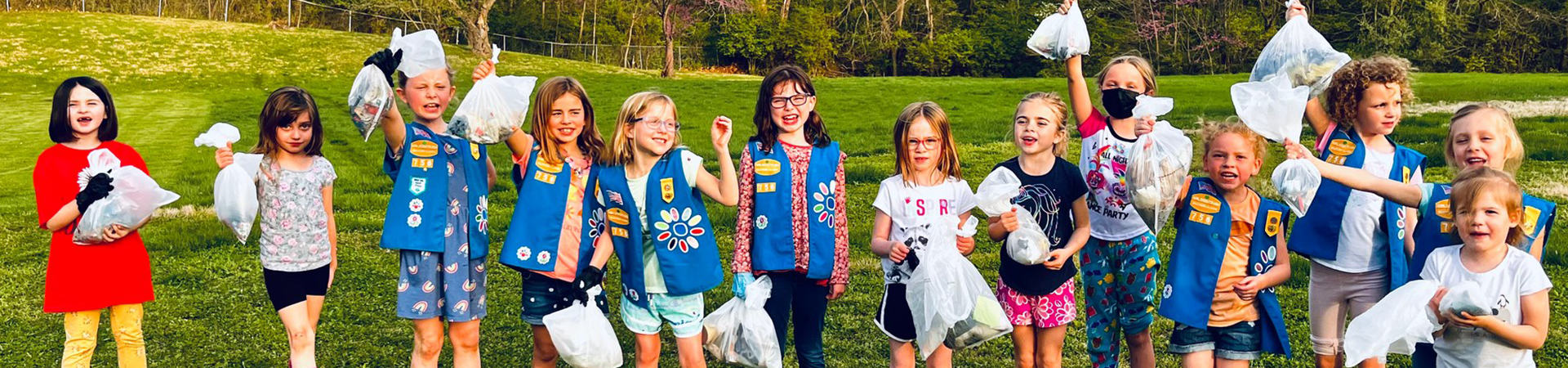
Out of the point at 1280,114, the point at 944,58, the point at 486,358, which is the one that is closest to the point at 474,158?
the point at 486,358

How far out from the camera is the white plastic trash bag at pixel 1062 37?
4.40m

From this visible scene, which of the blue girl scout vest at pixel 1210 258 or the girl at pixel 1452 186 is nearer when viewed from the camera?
the girl at pixel 1452 186

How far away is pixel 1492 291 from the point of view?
11.3 ft

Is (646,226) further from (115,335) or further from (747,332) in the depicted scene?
(115,335)

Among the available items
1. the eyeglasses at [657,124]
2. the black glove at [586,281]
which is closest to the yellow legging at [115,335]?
the black glove at [586,281]

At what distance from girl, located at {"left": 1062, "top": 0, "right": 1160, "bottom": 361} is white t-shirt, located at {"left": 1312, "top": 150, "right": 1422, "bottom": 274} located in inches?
27.3

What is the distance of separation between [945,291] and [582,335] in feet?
4.49

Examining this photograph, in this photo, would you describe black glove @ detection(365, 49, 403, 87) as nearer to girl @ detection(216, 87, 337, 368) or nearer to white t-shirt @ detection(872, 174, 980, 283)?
girl @ detection(216, 87, 337, 368)

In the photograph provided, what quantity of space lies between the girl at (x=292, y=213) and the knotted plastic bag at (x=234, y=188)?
125 mm

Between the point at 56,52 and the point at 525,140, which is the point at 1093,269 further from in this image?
the point at 56,52

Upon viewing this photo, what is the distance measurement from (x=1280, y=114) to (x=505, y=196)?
30.5 feet

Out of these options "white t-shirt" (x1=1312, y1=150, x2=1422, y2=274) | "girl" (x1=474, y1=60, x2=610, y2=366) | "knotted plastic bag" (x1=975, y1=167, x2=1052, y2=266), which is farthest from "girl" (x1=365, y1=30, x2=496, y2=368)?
"white t-shirt" (x1=1312, y1=150, x2=1422, y2=274)

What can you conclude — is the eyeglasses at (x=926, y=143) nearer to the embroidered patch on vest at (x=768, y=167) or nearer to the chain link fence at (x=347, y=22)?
the embroidered patch on vest at (x=768, y=167)

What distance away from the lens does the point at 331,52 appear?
112 feet
